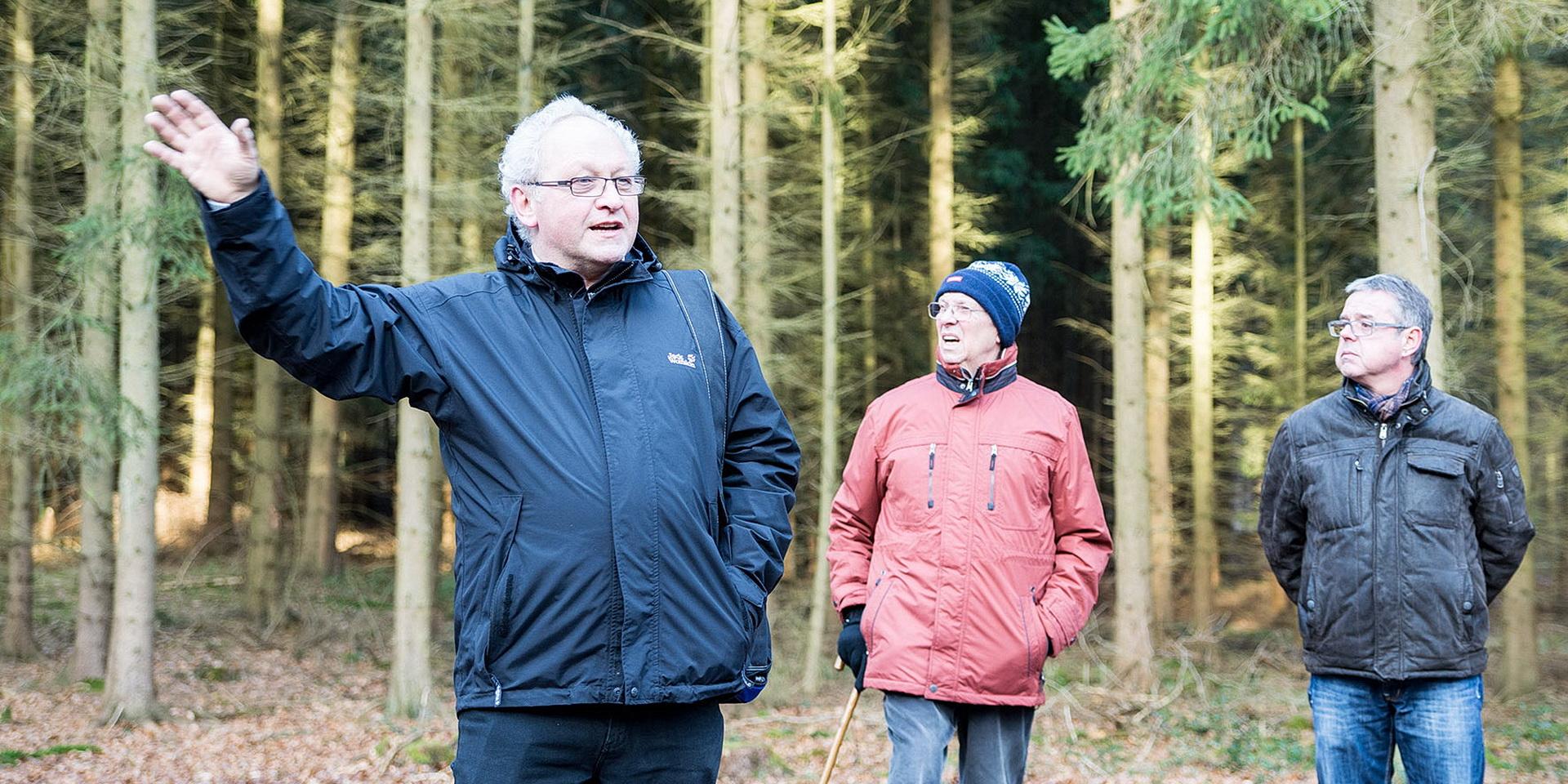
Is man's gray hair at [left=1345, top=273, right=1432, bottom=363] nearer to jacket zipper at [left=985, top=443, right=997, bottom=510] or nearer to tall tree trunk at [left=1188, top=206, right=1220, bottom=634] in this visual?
jacket zipper at [left=985, top=443, right=997, bottom=510]

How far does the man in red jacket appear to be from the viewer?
4094 millimetres

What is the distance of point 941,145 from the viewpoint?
659 inches

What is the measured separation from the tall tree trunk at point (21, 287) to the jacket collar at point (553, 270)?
1052cm

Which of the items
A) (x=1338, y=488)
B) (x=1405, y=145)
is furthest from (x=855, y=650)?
(x=1405, y=145)

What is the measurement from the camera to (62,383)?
10297 millimetres

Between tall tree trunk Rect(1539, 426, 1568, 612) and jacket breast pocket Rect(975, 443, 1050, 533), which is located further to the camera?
tall tree trunk Rect(1539, 426, 1568, 612)

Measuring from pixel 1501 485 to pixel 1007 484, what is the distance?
1.62m

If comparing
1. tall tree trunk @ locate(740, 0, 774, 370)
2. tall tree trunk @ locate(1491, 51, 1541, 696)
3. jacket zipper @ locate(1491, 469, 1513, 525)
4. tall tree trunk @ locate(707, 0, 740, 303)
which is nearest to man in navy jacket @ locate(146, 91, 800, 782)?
jacket zipper @ locate(1491, 469, 1513, 525)

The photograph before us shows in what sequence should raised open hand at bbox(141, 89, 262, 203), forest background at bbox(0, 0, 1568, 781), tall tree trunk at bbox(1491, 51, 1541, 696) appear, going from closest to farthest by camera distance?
1. raised open hand at bbox(141, 89, 262, 203)
2. forest background at bbox(0, 0, 1568, 781)
3. tall tree trunk at bbox(1491, 51, 1541, 696)

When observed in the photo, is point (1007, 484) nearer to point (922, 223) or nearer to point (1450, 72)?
point (1450, 72)

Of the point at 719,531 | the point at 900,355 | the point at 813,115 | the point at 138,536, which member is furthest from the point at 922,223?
the point at 719,531

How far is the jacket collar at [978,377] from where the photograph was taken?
432cm

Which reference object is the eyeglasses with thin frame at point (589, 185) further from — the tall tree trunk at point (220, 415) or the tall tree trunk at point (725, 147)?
the tall tree trunk at point (220, 415)

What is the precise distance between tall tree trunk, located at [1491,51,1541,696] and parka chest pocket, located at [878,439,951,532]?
11026 mm
